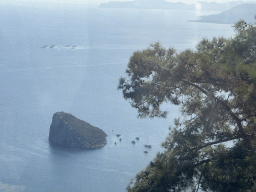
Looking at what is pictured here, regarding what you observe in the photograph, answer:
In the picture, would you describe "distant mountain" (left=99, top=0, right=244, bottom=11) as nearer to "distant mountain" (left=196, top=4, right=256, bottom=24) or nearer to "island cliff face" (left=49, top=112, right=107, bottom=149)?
"distant mountain" (left=196, top=4, right=256, bottom=24)

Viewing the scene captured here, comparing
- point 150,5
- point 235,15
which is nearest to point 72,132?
point 235,15

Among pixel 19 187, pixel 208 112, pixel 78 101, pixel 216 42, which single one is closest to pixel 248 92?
pixel 208 112

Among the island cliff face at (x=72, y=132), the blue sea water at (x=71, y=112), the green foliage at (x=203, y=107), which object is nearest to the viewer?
the green foliage at (x=203, y=107)

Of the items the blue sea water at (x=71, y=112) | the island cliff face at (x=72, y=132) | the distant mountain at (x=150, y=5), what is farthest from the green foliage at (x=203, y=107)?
the distant mountain at (x=150, y=5)

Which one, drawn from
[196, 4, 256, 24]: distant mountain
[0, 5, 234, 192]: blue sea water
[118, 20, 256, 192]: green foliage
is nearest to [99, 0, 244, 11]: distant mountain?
[196, 4, 256, 24]: distant mountain

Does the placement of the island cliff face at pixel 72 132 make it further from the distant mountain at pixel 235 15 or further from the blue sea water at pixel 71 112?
the distant mountain at pixel 235 15

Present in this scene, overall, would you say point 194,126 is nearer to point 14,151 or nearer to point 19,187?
point 19,187
